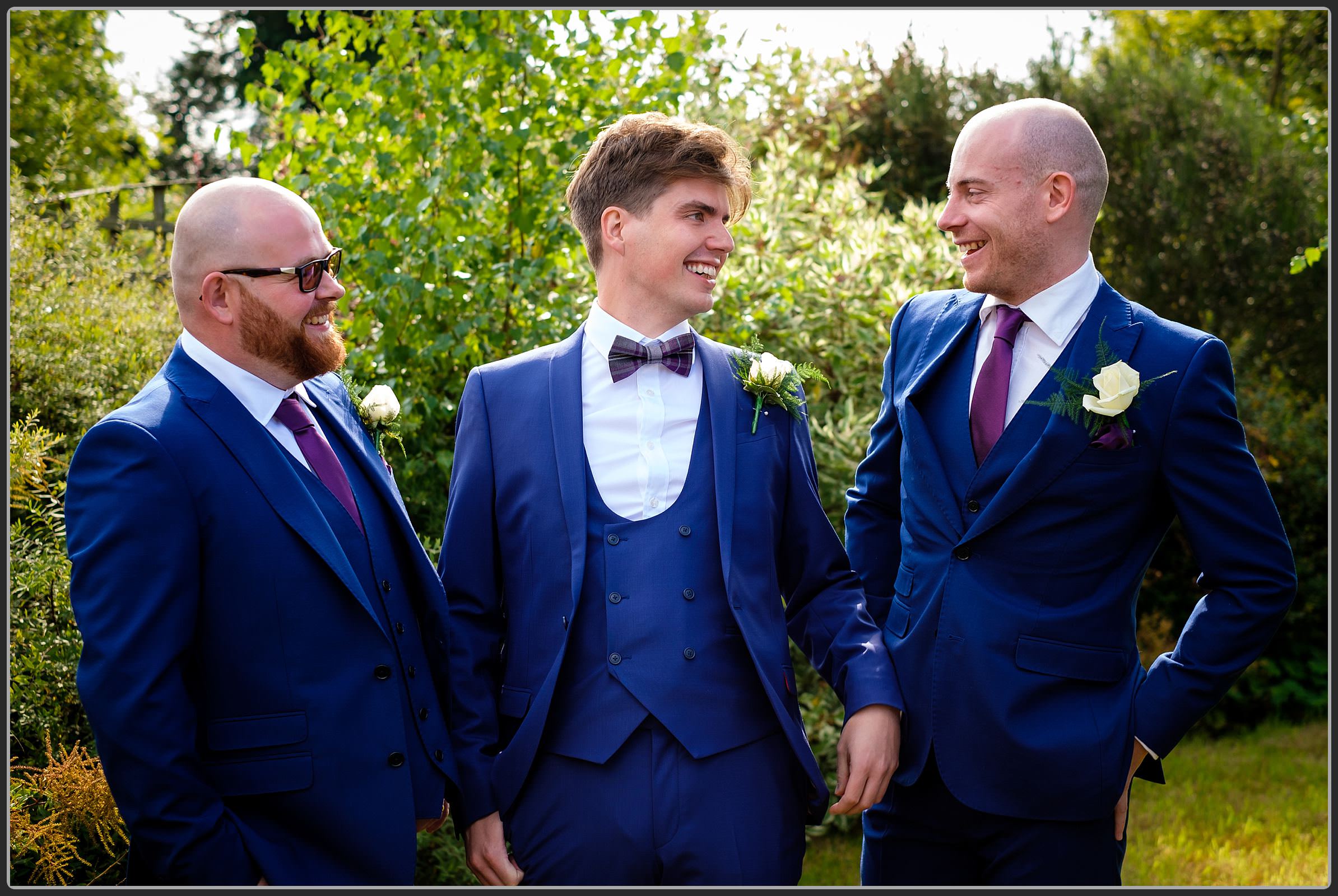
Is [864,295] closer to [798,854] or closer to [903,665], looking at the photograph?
[903,665]

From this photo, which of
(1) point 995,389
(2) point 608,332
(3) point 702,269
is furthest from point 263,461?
(1) point 995,389

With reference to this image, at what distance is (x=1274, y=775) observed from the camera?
7.05 metres

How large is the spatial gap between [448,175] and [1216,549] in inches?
133

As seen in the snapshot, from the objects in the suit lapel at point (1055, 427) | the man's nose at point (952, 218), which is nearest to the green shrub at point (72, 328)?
the man's nose at point (952, 218)

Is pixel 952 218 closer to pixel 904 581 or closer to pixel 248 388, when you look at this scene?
pixel 904 581

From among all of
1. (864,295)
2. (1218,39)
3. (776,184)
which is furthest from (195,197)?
(1218,39)

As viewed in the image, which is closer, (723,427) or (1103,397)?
(1103,397)

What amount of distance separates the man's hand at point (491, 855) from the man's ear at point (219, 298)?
134 centimetres

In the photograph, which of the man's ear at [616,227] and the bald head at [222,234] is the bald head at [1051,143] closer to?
the man's ear at [616,227]

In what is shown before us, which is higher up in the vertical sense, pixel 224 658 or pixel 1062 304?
pixel 1062 304

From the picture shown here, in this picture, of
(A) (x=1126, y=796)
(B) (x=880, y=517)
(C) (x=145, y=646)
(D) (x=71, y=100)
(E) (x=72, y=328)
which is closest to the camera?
(C) (x=145, y=646)

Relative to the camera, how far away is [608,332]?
2.90 metres

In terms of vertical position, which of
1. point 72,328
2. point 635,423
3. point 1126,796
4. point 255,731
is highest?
point 72,328

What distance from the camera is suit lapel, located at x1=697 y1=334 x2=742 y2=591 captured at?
2648mm
